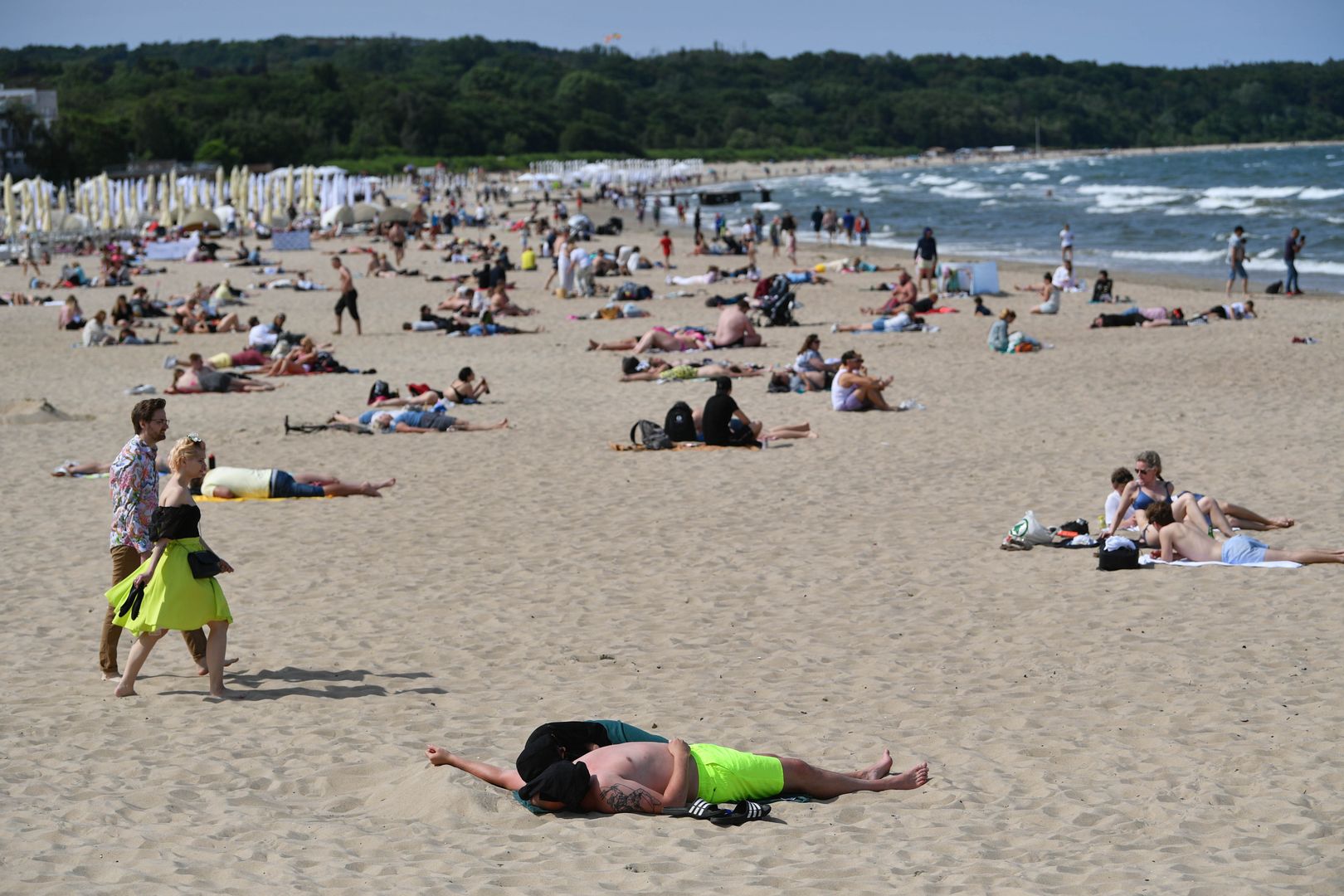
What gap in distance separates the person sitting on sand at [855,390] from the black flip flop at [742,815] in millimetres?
10470

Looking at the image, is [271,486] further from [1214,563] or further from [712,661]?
[1214,563]

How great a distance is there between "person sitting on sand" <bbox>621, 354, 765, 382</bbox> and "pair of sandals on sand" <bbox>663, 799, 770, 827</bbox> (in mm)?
13224

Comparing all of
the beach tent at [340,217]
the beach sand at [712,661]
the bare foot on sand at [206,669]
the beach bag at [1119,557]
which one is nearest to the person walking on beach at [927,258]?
the beach sand at [712,661]

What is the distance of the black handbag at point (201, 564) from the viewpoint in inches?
258

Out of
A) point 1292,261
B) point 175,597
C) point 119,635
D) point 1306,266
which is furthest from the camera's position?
point 1306,266

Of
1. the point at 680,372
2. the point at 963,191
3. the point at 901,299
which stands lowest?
the point at 680,372

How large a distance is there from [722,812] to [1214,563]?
16.2ft

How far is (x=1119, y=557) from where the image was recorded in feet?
29.7

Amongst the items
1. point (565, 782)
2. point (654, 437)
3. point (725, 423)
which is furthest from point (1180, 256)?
point (565, 782)

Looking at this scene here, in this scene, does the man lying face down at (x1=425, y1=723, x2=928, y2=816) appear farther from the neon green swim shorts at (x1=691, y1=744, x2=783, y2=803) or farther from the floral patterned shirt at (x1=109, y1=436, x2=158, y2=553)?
the floral patterned shirt at (x1=109, y1=436, x2=158, y2=553)

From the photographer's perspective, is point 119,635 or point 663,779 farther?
point 119,635

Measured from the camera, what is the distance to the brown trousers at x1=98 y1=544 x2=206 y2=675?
7035 millimetres

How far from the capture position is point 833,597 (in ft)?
28.5

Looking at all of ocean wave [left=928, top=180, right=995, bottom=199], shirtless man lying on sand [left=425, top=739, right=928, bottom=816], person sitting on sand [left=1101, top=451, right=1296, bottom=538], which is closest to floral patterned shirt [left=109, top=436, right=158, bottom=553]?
shirtless man lying on sand [left=425, top=739, right=928, bottom=816]
